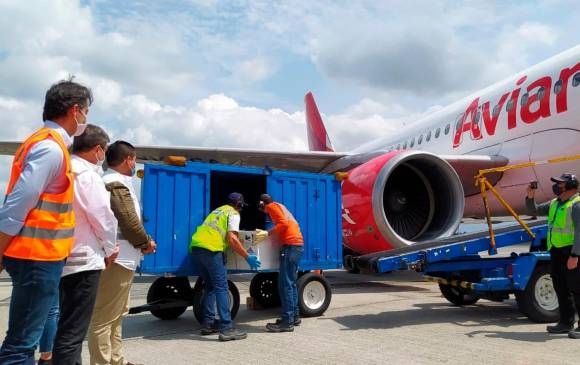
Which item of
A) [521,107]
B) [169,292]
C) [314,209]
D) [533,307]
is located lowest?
[533,307]

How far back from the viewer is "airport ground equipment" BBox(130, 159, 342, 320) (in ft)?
17.3

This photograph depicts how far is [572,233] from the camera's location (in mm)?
4793

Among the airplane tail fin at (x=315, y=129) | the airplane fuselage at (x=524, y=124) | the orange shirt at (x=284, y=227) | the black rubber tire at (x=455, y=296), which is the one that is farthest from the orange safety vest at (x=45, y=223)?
the airplane tail fin at (x=315, y=129)

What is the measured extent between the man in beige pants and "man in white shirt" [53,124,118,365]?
45cm

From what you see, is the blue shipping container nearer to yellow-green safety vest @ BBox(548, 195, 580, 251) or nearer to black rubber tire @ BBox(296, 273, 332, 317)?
black rubber tire @ BBox(296, 273, 332, 317)

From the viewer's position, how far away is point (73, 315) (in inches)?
100

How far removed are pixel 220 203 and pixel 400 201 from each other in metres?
2.82

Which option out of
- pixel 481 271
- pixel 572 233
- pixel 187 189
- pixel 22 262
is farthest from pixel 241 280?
pixel 22 262

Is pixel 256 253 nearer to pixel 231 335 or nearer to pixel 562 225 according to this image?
pixel 231 335

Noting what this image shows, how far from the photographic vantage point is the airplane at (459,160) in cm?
724

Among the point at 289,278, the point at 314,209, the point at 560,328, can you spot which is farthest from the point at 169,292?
the point at 560,328

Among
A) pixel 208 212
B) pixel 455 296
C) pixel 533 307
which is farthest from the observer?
pixel 455 296

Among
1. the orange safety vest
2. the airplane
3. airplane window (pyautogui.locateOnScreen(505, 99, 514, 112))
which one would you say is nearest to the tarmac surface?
the airplane

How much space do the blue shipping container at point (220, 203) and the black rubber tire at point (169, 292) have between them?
661 mm
